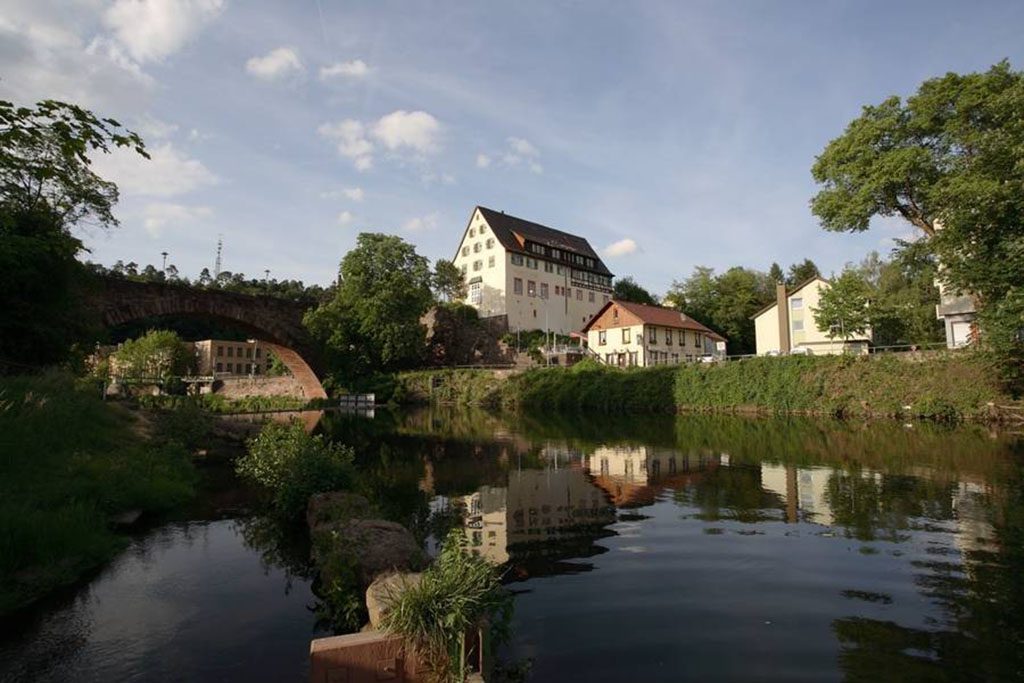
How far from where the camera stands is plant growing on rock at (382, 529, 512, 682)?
4875mm

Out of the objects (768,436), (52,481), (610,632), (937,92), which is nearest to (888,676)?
(610,632)

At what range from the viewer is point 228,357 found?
105 metres

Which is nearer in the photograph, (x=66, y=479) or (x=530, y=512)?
(x=66, y=479)

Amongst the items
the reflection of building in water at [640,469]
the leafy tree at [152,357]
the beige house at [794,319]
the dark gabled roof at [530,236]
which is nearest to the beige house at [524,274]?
the dark gabled roof at [530,236]

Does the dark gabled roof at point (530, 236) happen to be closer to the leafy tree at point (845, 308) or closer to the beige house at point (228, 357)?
the leafy tree at point (845, 308)

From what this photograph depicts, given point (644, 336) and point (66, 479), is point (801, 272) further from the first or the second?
point (66, 479)

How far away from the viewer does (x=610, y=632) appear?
21.2ft

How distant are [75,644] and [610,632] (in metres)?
5.75

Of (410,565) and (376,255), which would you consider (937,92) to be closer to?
(410,565)

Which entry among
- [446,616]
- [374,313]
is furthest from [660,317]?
[446,616]

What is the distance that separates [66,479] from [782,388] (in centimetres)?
4109

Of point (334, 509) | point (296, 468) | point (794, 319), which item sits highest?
point (794, 319)

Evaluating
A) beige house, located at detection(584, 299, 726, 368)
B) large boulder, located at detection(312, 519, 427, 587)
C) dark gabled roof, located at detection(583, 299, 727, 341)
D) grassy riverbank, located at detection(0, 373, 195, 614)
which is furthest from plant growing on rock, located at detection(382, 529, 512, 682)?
dark gabled roof, located at detection(583, 299, 727, 341)

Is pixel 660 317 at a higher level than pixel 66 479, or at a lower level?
higher
